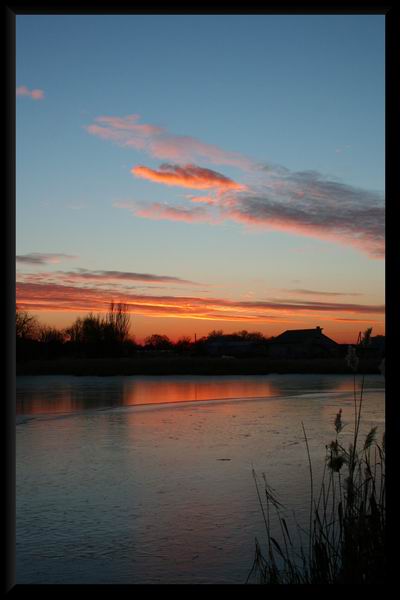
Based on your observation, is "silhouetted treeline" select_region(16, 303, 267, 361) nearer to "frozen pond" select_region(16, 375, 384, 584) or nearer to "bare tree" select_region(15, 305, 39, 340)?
"bare tree" select_region(15, 305, 39, 340)

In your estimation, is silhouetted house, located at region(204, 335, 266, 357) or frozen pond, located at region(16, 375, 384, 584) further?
silhouetted house, located at region(204, 335, 266, 357)

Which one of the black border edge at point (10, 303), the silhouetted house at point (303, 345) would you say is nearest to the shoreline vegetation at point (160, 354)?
the silhouetted house at point (303, 345)

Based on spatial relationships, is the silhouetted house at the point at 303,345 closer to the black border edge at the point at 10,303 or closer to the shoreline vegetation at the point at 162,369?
the shoreline vegetation at the point at 162,369

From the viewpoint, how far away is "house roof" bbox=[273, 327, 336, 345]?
1816 inches

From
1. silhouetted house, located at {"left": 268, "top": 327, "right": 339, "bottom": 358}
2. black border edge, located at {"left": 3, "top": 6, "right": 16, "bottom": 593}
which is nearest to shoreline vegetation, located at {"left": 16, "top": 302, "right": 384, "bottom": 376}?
silhouetted house, located at {"left": 268, "top": 327, "right": 339, "bottom": 358}

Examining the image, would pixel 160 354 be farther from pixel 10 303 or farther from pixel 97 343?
pixel 10 303

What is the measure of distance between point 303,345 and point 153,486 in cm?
4103

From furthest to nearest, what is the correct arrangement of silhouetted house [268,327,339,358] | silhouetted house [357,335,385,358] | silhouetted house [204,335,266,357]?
silhouetted house [204,335,266,357]
silhouetted house [268,327,339,358]
silhouetted house [357,335,385,358]

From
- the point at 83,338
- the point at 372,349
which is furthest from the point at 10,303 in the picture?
the point at 83,338

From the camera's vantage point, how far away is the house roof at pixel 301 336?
151 feet

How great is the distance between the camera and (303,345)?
149 ft

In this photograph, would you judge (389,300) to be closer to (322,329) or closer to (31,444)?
(31,444)

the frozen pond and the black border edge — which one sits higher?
the black border edge

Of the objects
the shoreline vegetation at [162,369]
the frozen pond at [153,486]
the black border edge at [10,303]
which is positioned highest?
the black border edge at [10,303]
